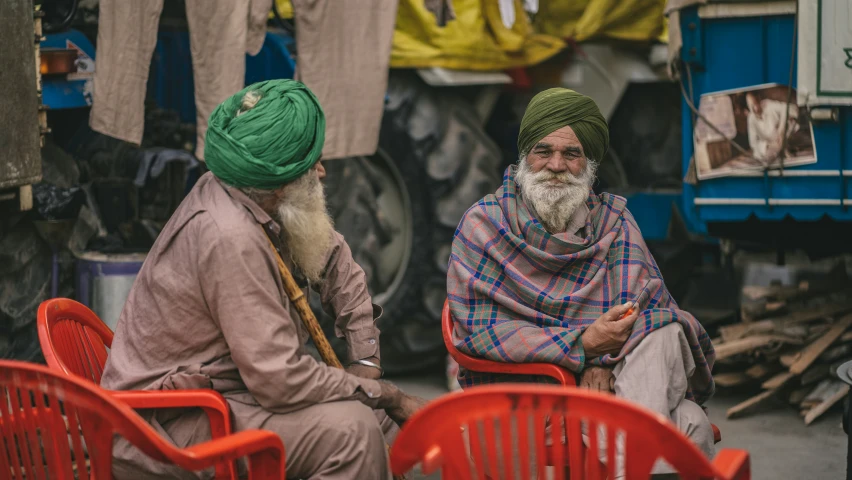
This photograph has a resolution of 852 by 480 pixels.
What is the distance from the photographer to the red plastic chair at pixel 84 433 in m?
2.31

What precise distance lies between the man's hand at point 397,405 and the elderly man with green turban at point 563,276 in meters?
0.40

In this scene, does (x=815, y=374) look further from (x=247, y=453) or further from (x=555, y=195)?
(x=247, y=453)

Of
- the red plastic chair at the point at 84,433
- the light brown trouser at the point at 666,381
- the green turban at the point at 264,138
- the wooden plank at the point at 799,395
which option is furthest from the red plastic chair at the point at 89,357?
the wooden plank at the point at 799,395

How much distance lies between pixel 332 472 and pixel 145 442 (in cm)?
61

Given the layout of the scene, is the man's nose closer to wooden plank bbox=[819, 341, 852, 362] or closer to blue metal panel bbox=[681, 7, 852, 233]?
blue metal panel bbox=[681, 7, 852, 233]

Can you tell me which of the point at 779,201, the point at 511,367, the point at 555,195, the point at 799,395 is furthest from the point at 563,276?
the point at 799,395

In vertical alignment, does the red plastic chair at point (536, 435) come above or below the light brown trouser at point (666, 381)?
above

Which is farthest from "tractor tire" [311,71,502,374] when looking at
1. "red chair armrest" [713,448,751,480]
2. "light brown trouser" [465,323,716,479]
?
"red chair armrest" [713,448,751,480]

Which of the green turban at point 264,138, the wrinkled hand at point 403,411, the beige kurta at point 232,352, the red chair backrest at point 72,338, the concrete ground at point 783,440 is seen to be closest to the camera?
the beige kurta at point 232,352

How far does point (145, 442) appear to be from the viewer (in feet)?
7.64

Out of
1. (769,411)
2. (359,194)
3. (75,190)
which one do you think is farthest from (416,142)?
(769,411)

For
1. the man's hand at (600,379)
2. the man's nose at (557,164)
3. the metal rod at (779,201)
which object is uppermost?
the man's nose at (557,164)

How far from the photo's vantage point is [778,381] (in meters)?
5.12

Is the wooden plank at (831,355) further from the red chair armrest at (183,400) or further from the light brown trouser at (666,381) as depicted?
the red chair armrest at (183,400)
